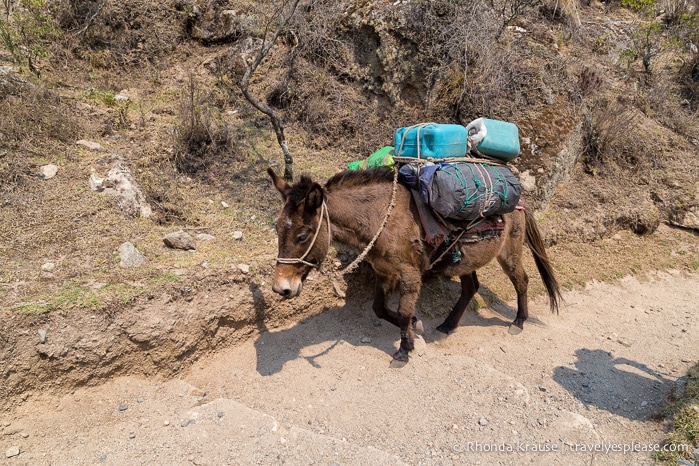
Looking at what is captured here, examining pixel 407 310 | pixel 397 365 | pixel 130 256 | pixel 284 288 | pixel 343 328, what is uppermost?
pixel 284 288

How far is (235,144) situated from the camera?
6172 millimetres

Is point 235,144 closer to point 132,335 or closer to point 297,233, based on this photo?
point 297,233

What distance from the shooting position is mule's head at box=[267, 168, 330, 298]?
3459mm

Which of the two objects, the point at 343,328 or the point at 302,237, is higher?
the point at 302,237

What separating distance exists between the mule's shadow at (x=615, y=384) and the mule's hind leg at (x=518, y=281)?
0.73m

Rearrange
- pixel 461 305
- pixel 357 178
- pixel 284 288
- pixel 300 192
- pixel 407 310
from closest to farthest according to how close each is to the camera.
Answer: pixel 284 288 → pixel 300 192 → pixel 357 178 → pixel 407 310 → pixel 461 305

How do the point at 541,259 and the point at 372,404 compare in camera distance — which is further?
the point at 541,259

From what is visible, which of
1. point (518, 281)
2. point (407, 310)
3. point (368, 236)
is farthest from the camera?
point (518, 281)

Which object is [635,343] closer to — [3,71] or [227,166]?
[227,166]

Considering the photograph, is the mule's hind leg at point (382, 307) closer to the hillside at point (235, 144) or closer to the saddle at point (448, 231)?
the hillside at point (235, 144)

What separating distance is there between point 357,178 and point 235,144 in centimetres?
297

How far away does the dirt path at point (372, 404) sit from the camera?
2.96 meters

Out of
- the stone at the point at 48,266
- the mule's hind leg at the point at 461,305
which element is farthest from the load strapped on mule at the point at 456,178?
the stone at the point at 48,266

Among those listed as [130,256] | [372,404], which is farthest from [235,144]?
[372,404]
